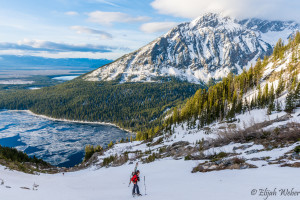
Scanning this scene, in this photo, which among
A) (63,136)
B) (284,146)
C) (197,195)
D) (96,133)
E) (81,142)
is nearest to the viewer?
(197,195)

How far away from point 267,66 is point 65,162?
15802 centimetres

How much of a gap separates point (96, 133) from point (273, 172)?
193 meters

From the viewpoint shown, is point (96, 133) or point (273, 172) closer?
point (273, 172)

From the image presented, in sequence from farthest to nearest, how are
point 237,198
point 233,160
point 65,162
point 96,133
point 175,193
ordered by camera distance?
point 96,133
point 65,162
point 233,160
point 175,193
point 237,198

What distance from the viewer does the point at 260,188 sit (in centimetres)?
1159

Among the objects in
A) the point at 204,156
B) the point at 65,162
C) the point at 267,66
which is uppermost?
the point at 267,66

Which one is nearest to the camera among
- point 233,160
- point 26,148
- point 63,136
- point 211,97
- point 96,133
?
point 233,160

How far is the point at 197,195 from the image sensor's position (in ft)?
41.0

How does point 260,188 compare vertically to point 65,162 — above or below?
above

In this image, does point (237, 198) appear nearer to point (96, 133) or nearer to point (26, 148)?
point (26, 148)

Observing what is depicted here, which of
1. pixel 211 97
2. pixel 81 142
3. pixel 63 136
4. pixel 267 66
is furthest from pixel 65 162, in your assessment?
pixel 267 66

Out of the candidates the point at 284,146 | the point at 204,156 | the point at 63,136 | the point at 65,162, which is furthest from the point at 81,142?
the point at 284,146

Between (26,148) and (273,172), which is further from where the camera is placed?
(26,148)

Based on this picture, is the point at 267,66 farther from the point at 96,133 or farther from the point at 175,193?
the point at 96,133
